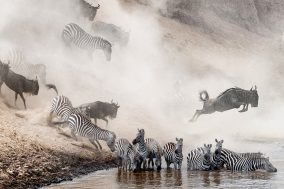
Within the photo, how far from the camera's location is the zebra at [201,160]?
20844mm

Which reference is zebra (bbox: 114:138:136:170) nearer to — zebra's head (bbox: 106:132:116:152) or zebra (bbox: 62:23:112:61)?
zebra's head (bbox: 106:132:116:152)

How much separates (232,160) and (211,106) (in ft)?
36.4

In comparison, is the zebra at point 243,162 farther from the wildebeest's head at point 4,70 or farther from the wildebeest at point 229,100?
the wildebeest at point 229,100

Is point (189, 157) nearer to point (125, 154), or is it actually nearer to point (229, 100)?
point (125, 154)

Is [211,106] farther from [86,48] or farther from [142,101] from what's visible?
[86,48]

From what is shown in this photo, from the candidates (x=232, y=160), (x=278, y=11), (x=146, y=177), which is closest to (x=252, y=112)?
(x=232, y=160)

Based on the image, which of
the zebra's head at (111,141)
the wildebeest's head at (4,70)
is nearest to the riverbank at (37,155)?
the zebra's head at (111,141)

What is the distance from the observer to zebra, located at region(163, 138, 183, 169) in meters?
21.2

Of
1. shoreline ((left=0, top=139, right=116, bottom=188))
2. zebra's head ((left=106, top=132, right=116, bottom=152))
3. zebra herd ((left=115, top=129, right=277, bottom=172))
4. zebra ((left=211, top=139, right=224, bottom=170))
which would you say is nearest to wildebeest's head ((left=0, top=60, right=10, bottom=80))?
zebra's head ((left=106, top=132, right=116, bottom=152))

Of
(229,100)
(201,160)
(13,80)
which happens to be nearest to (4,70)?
(13,80)

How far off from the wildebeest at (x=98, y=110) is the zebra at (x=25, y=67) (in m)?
2.92

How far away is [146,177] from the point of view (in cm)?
1831

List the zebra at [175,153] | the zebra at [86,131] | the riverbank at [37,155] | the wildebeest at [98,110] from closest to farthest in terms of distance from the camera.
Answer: the riverbank at [37,155] → the zebra at [175,153] → the zebra at [86,131] → the wildebeest at [98,110]

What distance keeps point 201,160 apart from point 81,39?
1620 centimetres
